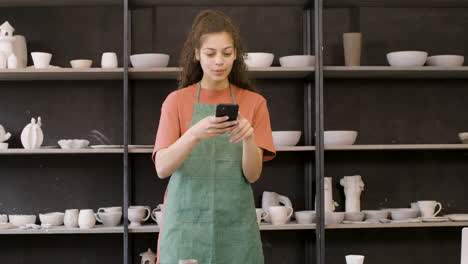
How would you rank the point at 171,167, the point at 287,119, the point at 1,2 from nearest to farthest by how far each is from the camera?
the point at 171,167
the point at 1,2
the point at 287,119

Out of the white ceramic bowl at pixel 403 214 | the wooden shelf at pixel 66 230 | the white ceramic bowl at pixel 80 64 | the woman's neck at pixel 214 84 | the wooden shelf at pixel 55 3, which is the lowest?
the wooden shelf at pixel 66 230

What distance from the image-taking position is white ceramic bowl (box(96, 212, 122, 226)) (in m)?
3.68

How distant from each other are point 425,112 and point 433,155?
275 millimetres

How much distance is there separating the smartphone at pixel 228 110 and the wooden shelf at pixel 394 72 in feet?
6.20

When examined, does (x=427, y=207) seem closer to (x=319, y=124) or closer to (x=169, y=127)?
(x=319, y=124)

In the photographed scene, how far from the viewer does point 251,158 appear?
2.17m

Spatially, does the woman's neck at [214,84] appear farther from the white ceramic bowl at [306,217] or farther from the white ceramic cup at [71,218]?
the white ceramic cup at [71,218]

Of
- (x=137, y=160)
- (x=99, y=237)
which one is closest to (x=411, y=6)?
(x=137, y=160)

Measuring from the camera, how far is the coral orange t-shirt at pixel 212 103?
2.23 m

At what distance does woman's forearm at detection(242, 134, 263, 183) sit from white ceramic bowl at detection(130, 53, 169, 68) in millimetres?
1585

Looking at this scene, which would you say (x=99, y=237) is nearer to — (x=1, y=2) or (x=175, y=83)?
(x=175, y=83)

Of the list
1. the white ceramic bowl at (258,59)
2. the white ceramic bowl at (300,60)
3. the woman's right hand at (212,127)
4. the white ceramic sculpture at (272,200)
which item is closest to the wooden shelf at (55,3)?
the white ceramic bowl at (258,59)

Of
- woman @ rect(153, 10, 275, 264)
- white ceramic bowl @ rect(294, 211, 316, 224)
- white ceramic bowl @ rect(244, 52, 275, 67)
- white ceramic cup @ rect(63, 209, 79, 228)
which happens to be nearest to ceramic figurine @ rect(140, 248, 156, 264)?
white ceramic cup @ rect(63, 209, 79, 228)

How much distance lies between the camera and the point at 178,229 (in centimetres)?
227
